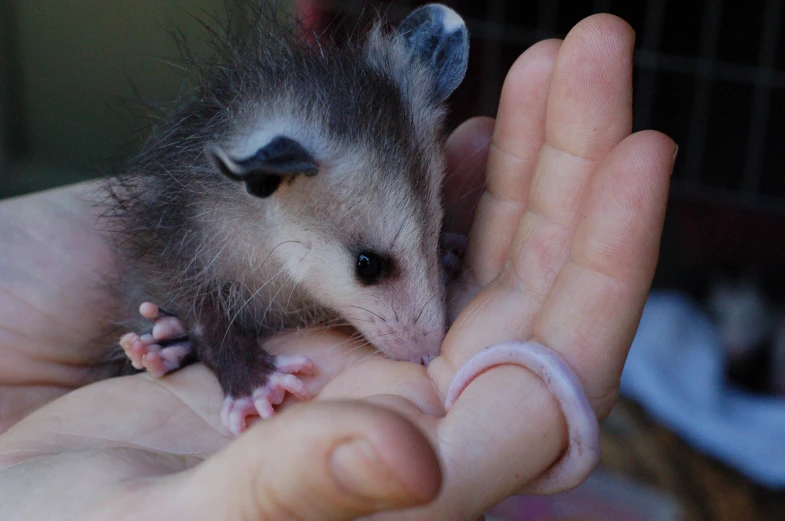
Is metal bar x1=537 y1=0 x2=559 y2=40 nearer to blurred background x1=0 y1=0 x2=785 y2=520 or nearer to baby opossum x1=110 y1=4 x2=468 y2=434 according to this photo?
blurred background x1=0 y1=0 x2=785 y2=520

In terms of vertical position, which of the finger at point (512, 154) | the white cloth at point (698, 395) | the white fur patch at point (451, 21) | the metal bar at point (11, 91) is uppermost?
the white fur patch at point (451, 21)

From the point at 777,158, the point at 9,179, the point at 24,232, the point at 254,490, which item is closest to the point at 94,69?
the point at 9,179

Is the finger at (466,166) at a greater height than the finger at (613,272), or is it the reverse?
the finger at (613,272)

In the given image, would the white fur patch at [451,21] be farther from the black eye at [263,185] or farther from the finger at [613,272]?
the finger at [613,272]

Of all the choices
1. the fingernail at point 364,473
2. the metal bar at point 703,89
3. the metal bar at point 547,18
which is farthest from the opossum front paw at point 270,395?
the metal bar at point 703,89

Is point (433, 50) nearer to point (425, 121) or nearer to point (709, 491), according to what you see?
point (425, 121)

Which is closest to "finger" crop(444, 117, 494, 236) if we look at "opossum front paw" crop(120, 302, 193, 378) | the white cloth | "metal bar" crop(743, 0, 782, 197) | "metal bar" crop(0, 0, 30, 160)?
"opossum front paw" crop(120, 302, 193, 378)

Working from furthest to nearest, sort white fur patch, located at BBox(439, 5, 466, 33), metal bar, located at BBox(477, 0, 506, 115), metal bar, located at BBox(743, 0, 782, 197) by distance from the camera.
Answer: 1. metal bar, located at BBox(477, 0, 506, 115)
2. metal bar, located at BBox(743, 0, 782, 197)
3. white fur patch, located at BBox(439, 5, 466, 33)

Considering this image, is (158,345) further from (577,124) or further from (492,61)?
(492,61)
